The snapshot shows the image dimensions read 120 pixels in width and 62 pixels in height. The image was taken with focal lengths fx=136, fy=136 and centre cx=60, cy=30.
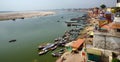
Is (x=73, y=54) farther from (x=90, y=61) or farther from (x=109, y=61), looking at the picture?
(x=109, y=61)

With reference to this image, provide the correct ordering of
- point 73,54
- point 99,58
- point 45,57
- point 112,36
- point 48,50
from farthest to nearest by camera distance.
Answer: point 48,50 < point 45,57 < point 73,54 < point 99,58 < point 112,36

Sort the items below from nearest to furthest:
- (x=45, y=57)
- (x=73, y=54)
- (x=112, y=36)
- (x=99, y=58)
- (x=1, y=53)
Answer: (x=112, y=36) < (x=99, y=58) < (x=73, y=54) < (x=45, y=57) < (x=1, y=53)

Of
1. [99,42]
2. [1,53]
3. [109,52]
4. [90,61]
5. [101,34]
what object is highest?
[101,34]

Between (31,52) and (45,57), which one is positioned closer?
(45,57)

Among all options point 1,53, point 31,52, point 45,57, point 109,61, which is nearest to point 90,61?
point 109,61

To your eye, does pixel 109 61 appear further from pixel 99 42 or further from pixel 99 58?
pixel 99 42

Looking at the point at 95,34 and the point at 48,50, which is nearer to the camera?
the point at 95,34

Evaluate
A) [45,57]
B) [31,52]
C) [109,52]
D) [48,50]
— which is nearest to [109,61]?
[109,52]

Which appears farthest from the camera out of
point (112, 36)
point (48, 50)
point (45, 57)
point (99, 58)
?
point (48, 50)

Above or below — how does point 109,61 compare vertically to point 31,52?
above

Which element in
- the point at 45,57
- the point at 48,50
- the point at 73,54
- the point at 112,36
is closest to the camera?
the point at 112,36
